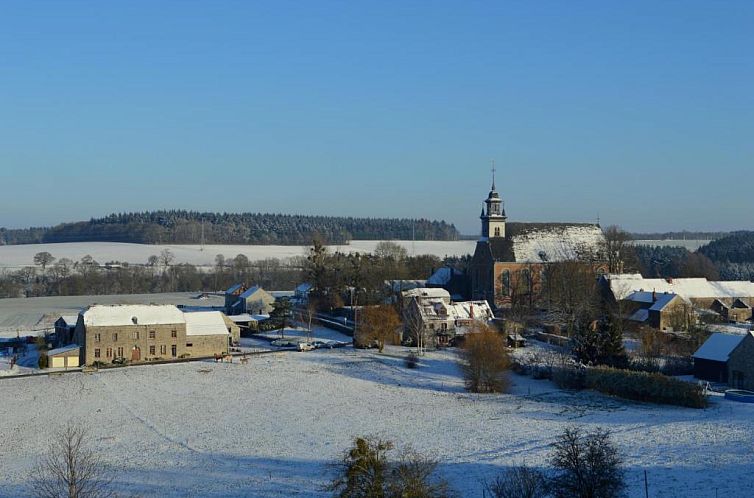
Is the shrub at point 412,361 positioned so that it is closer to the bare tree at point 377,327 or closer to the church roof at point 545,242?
the bare tree at point 377,327

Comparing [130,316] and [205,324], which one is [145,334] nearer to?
[130,316]

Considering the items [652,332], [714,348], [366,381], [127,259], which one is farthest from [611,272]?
[127,259]

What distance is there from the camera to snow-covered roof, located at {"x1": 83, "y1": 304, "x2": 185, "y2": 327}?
47.0 meters

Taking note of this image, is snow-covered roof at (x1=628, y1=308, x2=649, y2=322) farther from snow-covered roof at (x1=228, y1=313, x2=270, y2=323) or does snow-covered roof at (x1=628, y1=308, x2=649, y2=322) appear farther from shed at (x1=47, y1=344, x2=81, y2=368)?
shed at (x1=47, y1=344, x2=81, y2=368)

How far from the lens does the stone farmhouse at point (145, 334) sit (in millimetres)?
46625

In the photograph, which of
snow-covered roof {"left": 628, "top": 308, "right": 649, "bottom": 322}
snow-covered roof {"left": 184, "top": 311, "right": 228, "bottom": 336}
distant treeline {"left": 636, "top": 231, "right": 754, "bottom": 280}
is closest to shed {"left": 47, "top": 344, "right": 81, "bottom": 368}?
snow-covered roof {"left": 184, "top": 311, "right": 228, "bottom": 336}

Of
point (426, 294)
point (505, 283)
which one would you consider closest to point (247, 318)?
point (426, 294)

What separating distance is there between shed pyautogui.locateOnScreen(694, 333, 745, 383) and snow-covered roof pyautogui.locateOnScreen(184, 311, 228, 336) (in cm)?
2694

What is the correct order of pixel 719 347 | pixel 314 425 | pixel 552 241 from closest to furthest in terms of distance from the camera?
pixel 314 425
pixel 719 347
pixel 552 241

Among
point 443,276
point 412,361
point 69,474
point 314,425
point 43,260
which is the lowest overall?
point 314,425

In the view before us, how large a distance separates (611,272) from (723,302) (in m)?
10.0

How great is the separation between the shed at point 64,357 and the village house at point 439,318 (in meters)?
20.6

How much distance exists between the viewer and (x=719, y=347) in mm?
40031

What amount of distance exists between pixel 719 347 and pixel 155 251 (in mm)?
134557
